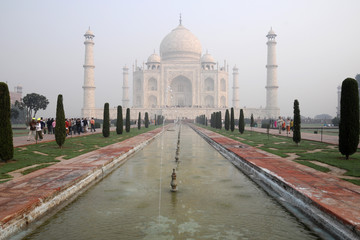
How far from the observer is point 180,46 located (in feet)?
190

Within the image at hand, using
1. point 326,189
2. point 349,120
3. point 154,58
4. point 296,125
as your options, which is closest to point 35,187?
point 326,189

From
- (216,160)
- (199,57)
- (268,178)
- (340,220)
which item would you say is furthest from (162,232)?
(199,57)

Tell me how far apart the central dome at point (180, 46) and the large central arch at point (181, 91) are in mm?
4288

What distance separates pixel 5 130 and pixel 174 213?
5380 millimetres

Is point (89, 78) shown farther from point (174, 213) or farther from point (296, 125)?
point (174, 213)

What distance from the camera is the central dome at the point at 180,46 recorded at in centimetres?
5778

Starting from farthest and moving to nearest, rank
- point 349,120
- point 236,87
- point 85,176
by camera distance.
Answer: point 236,87 < point 349,120 < point 85,176

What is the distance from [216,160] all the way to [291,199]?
4028 mm

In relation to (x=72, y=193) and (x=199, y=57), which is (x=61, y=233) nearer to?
(x=72, y=193)

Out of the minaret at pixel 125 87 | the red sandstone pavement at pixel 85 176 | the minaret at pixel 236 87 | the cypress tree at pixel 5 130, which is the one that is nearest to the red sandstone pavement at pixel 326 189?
the red sandstone pavement at pixel 85 176

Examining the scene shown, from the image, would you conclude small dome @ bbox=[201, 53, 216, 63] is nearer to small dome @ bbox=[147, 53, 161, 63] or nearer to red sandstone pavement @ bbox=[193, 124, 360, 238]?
small dome @ bbox=[147, 53, 161, 63]

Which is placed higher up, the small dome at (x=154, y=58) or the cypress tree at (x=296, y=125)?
the small dome at (x=154, y=58)

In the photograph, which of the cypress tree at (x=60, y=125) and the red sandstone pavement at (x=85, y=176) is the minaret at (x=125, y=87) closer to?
the cypress tree at (x=60, y=125)

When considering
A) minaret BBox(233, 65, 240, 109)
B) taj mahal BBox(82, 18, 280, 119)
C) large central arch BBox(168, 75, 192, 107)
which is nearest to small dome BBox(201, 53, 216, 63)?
taj mahal BBox(82, 18, 280, 119)
